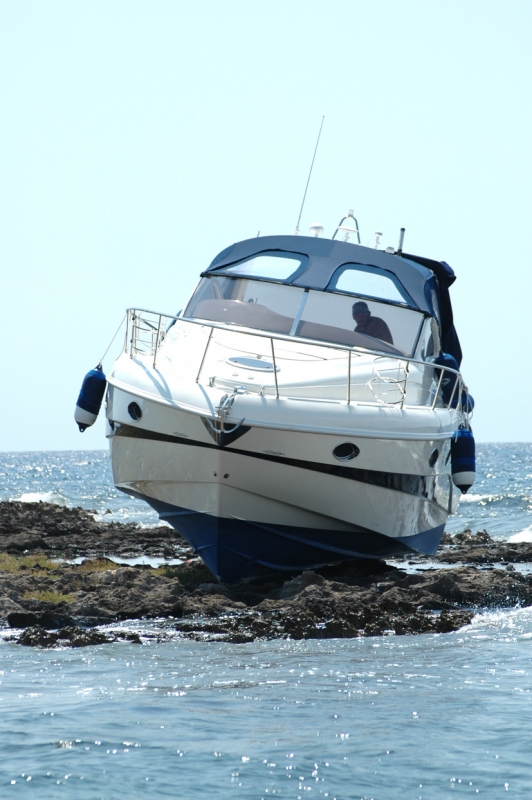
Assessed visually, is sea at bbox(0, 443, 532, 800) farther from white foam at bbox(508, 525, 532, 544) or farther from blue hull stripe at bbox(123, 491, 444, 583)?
white foam at bbox(508, 525, 532, 544)

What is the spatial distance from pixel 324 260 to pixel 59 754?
7205 mm

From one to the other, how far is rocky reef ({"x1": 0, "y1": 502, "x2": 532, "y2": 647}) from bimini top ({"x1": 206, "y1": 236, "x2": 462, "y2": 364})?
2969 millimetres

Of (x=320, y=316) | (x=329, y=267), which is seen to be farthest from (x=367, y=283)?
(x=320, y=316)

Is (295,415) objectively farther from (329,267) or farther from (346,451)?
(329,267)

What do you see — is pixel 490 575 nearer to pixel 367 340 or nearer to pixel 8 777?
pixel 367 340

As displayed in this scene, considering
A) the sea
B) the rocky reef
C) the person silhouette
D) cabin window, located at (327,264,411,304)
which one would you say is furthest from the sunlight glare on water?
cabin window, located at (327,264,411,304)

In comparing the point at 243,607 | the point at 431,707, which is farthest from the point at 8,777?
the point at 243,607

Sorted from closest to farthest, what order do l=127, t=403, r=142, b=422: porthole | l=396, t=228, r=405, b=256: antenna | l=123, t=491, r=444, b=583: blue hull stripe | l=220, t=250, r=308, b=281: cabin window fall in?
l=123, t=491, r=444, b=583: blue hull stripe, l=127, t=403, r=142, b=422: porthole, l=220, t=250, r=308, b=281: cabin window, l=396, t=228, r=405, b=256: antenna

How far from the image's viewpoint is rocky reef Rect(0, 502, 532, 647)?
7324 millimetres

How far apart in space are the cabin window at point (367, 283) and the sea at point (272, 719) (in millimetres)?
4323

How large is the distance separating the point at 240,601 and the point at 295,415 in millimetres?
1722

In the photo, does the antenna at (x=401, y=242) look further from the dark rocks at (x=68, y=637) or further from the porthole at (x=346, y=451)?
the dark rocks at (x=68, y=637)

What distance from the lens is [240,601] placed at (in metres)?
8.41

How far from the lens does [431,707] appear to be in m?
5.32
